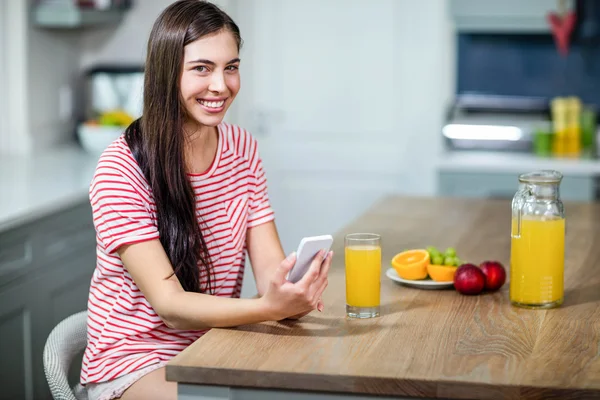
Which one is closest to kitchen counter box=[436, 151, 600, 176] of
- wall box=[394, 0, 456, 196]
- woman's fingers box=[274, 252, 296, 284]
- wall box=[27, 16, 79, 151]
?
wall box=[394, 0, 456, 196]

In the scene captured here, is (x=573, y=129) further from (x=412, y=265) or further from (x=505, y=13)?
(x=412, y=265)

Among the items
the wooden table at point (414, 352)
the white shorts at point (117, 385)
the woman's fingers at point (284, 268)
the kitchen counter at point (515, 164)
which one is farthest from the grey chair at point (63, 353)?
the kitchen counter at point (515, 164)

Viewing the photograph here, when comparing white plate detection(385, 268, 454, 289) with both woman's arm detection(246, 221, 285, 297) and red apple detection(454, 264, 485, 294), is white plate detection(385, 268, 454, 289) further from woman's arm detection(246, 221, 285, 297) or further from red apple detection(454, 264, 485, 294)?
woman's arm detection(246, 221, 285, 297)

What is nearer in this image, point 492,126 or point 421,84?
point 492,126

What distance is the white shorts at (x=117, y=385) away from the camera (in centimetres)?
179

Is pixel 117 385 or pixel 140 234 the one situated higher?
pixel 140 234

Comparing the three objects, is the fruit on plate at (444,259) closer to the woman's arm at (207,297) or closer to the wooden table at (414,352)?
the wooden table at (414,352)

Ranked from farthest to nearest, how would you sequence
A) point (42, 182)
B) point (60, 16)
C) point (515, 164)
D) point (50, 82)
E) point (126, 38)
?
1. point (126, 38)
2. point (50, 82)
3. point (515, 164)
4. point (60, 16)
5. point (42, 182)

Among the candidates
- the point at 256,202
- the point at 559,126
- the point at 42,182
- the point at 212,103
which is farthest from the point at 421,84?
the point at 212,103

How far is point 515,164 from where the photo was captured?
388 cm

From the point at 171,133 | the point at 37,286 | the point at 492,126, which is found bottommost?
the point at 37,286

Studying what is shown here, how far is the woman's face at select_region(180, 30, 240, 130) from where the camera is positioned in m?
1.79

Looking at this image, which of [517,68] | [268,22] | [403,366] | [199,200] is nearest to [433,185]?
[517,68]

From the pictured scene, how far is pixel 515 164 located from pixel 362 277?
2.29 metres
